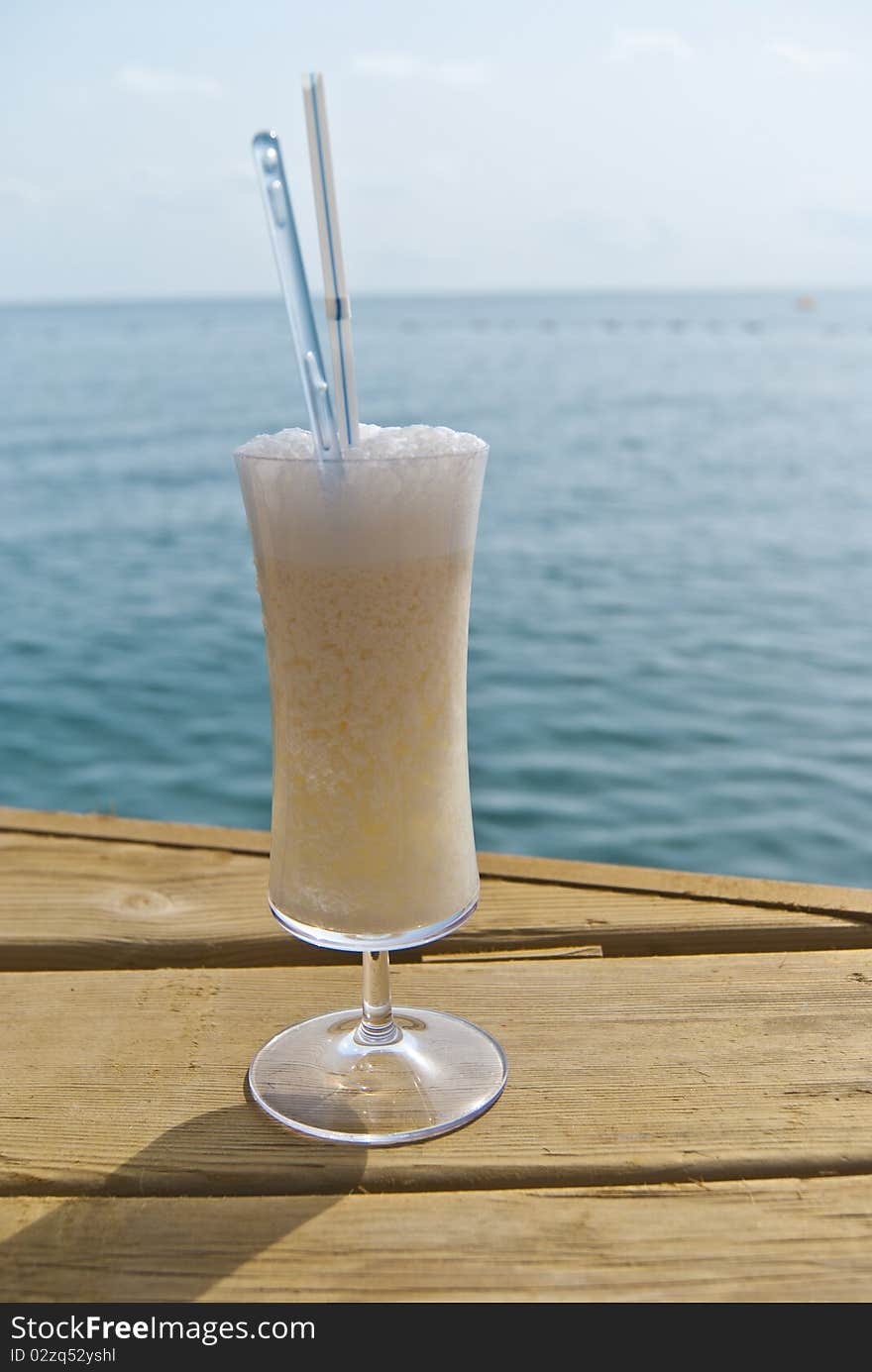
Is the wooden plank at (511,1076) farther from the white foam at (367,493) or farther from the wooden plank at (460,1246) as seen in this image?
the white foam at (367,493)

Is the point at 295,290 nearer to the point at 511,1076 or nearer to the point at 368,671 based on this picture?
the point at 368,671

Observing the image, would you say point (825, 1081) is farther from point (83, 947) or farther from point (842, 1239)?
point (83, 947)

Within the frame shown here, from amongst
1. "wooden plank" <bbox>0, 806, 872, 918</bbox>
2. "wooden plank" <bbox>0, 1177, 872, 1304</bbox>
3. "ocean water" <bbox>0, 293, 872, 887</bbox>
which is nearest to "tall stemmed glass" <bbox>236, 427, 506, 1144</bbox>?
"wooden plank" <bbox>0, 1177, 872, 1304</bbox>

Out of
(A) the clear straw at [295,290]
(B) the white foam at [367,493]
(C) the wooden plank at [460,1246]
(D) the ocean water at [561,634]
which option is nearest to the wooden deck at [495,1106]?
(C) the wooden plank at [460,1246]

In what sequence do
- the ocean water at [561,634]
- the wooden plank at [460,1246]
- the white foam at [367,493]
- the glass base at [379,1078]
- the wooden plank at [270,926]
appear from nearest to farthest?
the wooden plank at [460,1246] → the white foam at [367,493] → the glass base at [379,1078] → the wooden plank at [270,926] → the ocean water at [561,634]

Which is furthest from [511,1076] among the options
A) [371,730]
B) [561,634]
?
[561,634]

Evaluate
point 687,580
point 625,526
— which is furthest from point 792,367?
point 687,580
